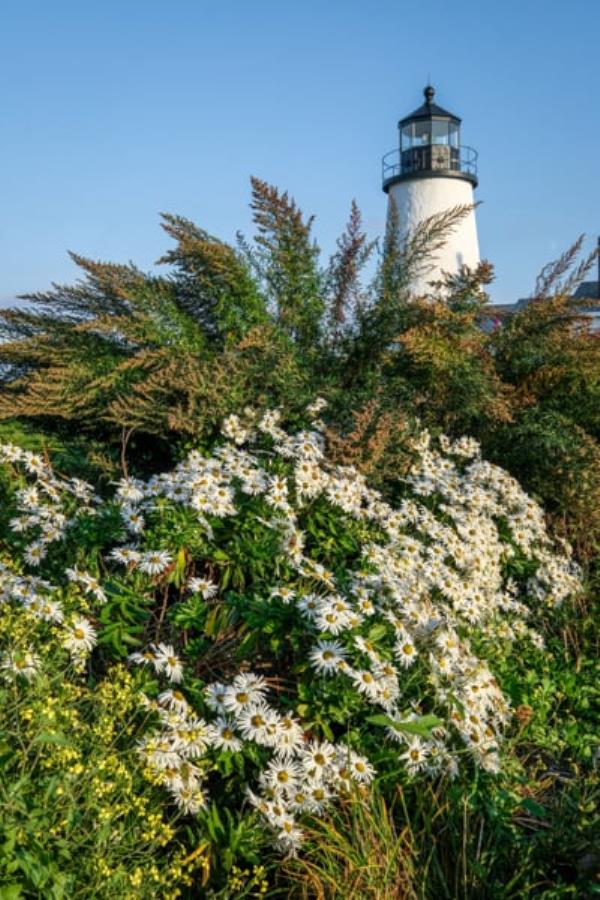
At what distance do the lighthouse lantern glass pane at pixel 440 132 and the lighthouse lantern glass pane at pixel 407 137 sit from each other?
20.0 inches

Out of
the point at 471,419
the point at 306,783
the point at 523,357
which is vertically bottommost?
the point at 306,783

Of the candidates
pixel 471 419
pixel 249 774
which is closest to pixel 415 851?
pixel 249 774

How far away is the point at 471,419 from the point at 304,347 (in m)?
1.04

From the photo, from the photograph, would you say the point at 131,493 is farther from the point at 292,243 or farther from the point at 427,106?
the point at 427,106

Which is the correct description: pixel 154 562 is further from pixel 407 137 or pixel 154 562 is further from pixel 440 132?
pixel 407 137

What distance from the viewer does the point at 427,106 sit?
61.8 feet

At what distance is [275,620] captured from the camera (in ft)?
8.79

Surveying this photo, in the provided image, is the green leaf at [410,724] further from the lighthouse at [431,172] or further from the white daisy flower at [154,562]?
the lighthouse at [431,172]

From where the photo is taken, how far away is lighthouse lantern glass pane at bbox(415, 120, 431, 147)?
18.7 meters

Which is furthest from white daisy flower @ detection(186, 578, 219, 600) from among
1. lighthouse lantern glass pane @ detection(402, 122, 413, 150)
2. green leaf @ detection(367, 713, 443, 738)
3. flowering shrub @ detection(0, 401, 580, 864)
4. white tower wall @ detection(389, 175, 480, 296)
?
lighthouse lantern glass pane @ detection(402, 122, 413, 150)

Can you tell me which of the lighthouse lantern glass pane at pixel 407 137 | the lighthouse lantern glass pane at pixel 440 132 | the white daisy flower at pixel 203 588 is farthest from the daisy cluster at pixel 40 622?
the lighthouse lantern glass pane at pixel 407 137

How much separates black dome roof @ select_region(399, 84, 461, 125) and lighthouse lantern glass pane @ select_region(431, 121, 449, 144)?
144 millimetres

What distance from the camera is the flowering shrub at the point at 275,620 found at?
2457 mm

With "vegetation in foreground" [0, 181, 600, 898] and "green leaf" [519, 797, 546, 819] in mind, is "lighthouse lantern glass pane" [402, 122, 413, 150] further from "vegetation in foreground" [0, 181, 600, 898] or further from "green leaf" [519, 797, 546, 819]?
"green leaf" [519, 797, 546, 819]
